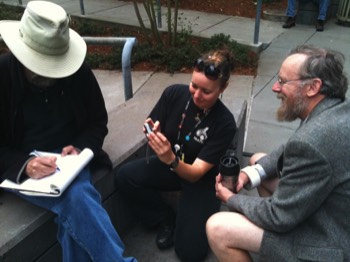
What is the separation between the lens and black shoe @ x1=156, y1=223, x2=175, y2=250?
8.92 feet

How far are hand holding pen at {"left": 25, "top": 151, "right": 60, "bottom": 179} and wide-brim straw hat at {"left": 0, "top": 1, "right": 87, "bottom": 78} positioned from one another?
1.53 feet

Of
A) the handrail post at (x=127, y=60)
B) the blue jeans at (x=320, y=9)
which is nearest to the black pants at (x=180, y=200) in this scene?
the handrail post at (x=127, y=60)

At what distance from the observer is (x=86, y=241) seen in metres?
2.00

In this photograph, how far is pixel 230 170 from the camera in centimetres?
215

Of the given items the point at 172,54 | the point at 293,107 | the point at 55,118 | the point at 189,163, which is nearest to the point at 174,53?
the point at 172,54

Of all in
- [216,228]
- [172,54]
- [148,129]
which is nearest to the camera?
[216,228]

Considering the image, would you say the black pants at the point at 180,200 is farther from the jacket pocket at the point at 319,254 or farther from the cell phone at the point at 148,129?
the jacket pocket at the point at 319,254

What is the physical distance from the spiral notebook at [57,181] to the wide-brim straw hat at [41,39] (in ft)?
1.60

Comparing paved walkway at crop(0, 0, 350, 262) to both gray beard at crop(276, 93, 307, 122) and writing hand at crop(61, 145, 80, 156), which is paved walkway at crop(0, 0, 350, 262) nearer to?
writing hand at crop(61, 145, 80, 156)

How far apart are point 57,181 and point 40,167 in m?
0.14

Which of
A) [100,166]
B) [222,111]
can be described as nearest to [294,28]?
[222,111]

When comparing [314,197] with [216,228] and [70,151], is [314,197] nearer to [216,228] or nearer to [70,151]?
[216,228]

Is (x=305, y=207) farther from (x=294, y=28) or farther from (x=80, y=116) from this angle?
(x=294, y=28)

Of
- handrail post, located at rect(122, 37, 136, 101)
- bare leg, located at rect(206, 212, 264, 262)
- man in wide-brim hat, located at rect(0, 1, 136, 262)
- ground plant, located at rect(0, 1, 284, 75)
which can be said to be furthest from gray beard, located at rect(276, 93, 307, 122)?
ground plant, located at rect(0, 1, 284, 75)
